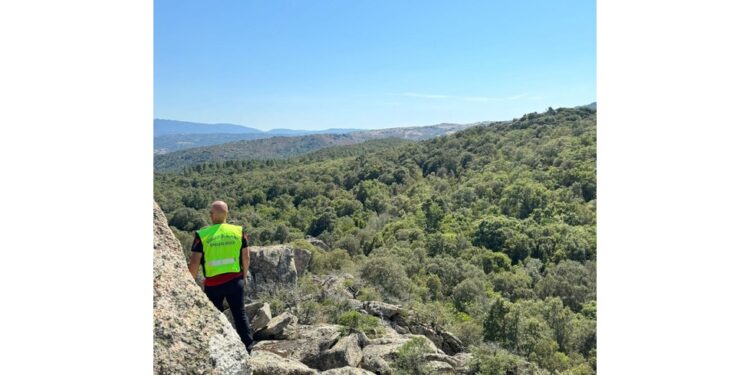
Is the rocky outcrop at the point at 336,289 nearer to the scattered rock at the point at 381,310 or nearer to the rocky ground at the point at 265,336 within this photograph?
the rocky ground at the point at 265,336

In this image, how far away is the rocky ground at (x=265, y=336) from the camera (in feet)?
6.97

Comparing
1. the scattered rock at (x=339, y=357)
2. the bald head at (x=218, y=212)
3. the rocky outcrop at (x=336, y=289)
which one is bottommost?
the rocky outcrop at (x=336, y=289)

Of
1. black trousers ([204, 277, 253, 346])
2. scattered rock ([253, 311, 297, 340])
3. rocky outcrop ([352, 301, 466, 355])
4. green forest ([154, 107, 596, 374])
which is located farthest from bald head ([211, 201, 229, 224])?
rocky outcrop ([352, 301, 466, 355])

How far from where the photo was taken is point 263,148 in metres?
111

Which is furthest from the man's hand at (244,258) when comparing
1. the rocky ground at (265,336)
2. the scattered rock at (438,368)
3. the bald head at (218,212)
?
the scattered rock at (438,368)

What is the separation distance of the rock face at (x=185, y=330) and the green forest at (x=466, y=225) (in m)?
Answer: 2.80

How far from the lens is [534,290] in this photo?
16406 mm

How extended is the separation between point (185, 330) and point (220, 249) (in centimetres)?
98

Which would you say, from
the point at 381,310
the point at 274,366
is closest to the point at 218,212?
the point at 274,366
